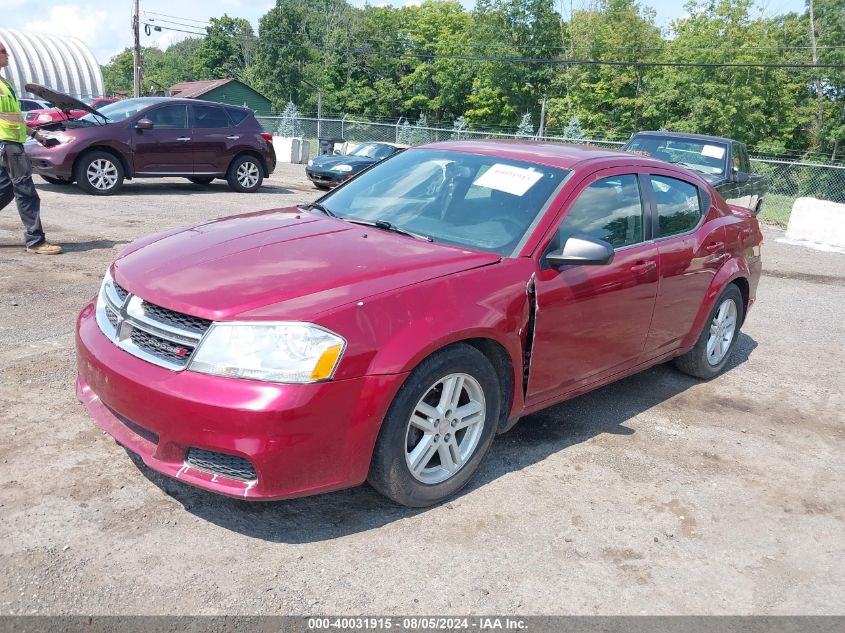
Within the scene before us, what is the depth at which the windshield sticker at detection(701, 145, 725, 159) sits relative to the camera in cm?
1173

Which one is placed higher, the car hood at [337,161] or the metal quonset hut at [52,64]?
the metal quonset hut at [52,64]

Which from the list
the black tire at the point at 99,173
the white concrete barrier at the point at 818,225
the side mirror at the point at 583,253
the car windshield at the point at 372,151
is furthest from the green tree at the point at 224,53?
the side mirror at the point at 583,253

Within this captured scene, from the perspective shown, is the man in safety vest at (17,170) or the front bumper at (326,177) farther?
the front bumper at (326,177)

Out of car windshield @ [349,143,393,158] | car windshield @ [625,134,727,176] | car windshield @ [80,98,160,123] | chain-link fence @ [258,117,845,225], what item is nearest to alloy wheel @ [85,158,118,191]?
car windshield @ [80,98,160,123]

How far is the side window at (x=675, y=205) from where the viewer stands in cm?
468

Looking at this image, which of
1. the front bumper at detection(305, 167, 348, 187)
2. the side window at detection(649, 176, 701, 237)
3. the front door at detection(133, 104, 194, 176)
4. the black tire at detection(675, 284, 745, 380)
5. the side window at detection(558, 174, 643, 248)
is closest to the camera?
the side window at detection(558, 174, 643, 248)

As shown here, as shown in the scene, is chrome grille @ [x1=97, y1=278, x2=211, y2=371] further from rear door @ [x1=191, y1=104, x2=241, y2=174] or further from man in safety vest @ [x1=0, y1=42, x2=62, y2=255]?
rear door @ [x1=191, y1=104, x2=241, y2=174]

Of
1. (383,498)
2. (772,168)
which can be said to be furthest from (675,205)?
(772,168)

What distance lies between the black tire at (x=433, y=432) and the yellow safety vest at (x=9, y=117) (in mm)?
6142

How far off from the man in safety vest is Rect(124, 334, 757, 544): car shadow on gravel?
196 inches

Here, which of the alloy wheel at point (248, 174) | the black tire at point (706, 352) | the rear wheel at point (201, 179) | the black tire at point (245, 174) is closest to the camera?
the black tire at point (706, 352)

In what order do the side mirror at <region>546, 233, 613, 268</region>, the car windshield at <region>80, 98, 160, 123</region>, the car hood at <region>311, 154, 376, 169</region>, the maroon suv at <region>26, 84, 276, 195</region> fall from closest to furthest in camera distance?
the side mirror at <region>546, 233, 613, 268</region> → the maroon suv at <region>26, 84, 276, 195</region> → the car windshield at <region>80, 98, 160, 123</region> → the car hood at <region>311, 154, 376, 169</region>

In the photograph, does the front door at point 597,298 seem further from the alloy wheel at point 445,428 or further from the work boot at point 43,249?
the work boot at point 43,249

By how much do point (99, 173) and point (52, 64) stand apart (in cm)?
3625
